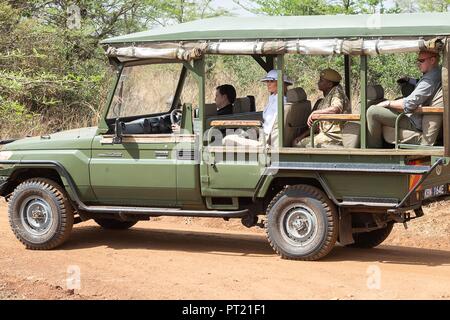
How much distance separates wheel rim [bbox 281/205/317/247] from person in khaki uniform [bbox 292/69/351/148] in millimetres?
640

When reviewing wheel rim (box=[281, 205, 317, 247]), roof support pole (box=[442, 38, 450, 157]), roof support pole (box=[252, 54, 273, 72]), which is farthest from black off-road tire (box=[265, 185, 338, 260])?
roof support pole (box=[252, 54, 273, 72])

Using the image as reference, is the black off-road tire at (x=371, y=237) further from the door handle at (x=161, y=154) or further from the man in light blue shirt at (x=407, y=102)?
the door handle at (x=161, y=154)

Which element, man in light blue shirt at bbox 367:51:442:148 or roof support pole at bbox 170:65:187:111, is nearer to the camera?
man in light blue shirt at bbox 367:51:442:148

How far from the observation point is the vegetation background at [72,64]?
51.1 ft

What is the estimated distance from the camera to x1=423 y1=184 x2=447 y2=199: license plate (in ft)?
26.6

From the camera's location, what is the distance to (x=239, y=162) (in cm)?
830

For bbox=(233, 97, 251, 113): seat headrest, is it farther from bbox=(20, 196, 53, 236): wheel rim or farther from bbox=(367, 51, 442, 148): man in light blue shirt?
bbox=(20, 196, 53, 236): wheel rim

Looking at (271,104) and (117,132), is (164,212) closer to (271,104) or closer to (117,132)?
(117,132)

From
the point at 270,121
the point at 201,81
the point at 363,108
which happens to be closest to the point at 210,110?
the point at 201,81

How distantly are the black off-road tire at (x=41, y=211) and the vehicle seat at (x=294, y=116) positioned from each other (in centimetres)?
240

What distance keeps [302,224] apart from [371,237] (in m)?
1.25

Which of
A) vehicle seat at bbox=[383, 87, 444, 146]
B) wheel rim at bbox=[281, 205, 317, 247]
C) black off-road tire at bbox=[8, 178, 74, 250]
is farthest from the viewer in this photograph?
black off-road tire at bbox=[8, 178, 74, 250]

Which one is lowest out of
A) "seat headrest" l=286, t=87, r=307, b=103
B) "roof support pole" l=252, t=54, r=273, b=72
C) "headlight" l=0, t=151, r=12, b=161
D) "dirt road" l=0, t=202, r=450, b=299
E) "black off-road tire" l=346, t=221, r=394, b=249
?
"dirt road" l=0, t=202, r=450, b=299

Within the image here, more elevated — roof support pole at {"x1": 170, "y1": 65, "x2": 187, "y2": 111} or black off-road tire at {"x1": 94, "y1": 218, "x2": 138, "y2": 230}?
roof support pole at {"x1": 170, "y1": 65, "x2": 187, "y2": 111}
